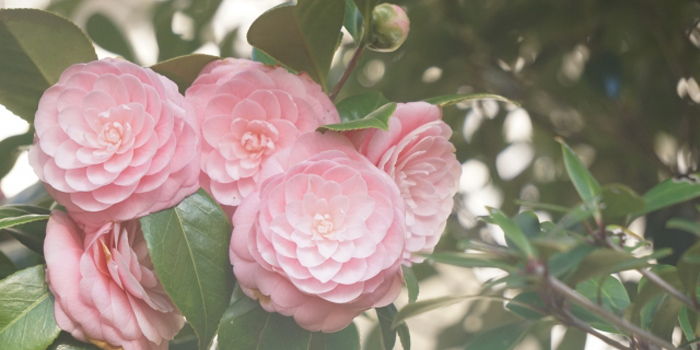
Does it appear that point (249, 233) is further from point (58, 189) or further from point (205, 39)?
point (205, 39)

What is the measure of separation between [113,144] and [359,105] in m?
0.21

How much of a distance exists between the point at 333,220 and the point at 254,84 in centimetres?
12

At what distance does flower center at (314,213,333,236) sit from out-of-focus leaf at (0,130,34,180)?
15.6 inches

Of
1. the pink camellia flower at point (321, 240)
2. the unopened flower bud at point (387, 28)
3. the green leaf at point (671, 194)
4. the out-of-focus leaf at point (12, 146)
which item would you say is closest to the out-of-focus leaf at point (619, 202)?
the green leaf at point (671, 194)

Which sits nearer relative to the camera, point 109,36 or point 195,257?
point 195,257

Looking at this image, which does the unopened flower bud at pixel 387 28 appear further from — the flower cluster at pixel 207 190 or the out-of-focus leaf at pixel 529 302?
the out-of-focus leaf at pixel 529 302

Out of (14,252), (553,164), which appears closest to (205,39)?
(14,252)

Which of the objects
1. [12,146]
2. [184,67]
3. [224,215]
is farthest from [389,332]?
[12,146]

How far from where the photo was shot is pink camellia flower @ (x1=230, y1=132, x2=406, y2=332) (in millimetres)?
404

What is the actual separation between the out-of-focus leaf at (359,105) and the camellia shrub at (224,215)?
0.06 meters

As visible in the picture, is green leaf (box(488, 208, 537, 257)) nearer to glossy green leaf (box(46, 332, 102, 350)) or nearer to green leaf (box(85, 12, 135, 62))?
glossy green leaf (box(46, 332, 102, 350))

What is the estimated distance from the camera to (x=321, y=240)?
409 millimetres

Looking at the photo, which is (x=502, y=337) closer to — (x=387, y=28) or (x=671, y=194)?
(x=671, y=194)

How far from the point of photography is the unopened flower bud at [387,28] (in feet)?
1.67
